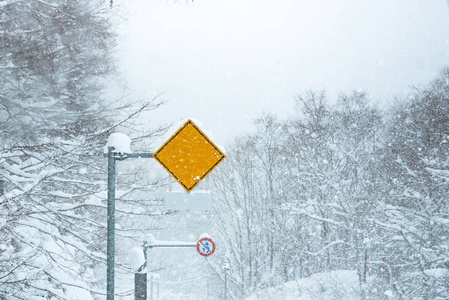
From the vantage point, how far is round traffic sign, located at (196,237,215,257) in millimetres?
7778

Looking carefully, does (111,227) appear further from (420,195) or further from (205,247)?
(420,195)

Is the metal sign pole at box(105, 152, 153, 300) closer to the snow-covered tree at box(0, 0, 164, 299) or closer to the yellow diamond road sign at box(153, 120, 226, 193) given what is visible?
the yellow diamond road sign at box(153, 120, 226, 193)

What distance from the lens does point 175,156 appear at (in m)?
3.38

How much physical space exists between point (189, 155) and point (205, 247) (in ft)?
16.2

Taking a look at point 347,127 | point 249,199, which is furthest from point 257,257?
point 347,127

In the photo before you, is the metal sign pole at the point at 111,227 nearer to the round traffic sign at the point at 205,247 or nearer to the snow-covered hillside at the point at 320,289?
the round traffic sign at the point at 205,247

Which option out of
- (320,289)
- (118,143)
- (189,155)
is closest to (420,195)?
(320,289)

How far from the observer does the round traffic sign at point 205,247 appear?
7.78 meters

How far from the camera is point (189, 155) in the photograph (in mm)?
3400

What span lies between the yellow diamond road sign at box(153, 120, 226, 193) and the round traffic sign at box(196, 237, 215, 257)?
4.80 meters

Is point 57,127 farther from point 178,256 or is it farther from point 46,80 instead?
point 178,256

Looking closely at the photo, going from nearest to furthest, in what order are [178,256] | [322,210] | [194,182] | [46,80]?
1. [194,182]
2. [46,80]
3. [322,210]
4. [178,256]

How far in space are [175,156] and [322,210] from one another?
674 inches

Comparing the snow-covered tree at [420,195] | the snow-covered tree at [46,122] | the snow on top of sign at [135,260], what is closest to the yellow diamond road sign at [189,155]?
the snow-covered tree at [46,122]
